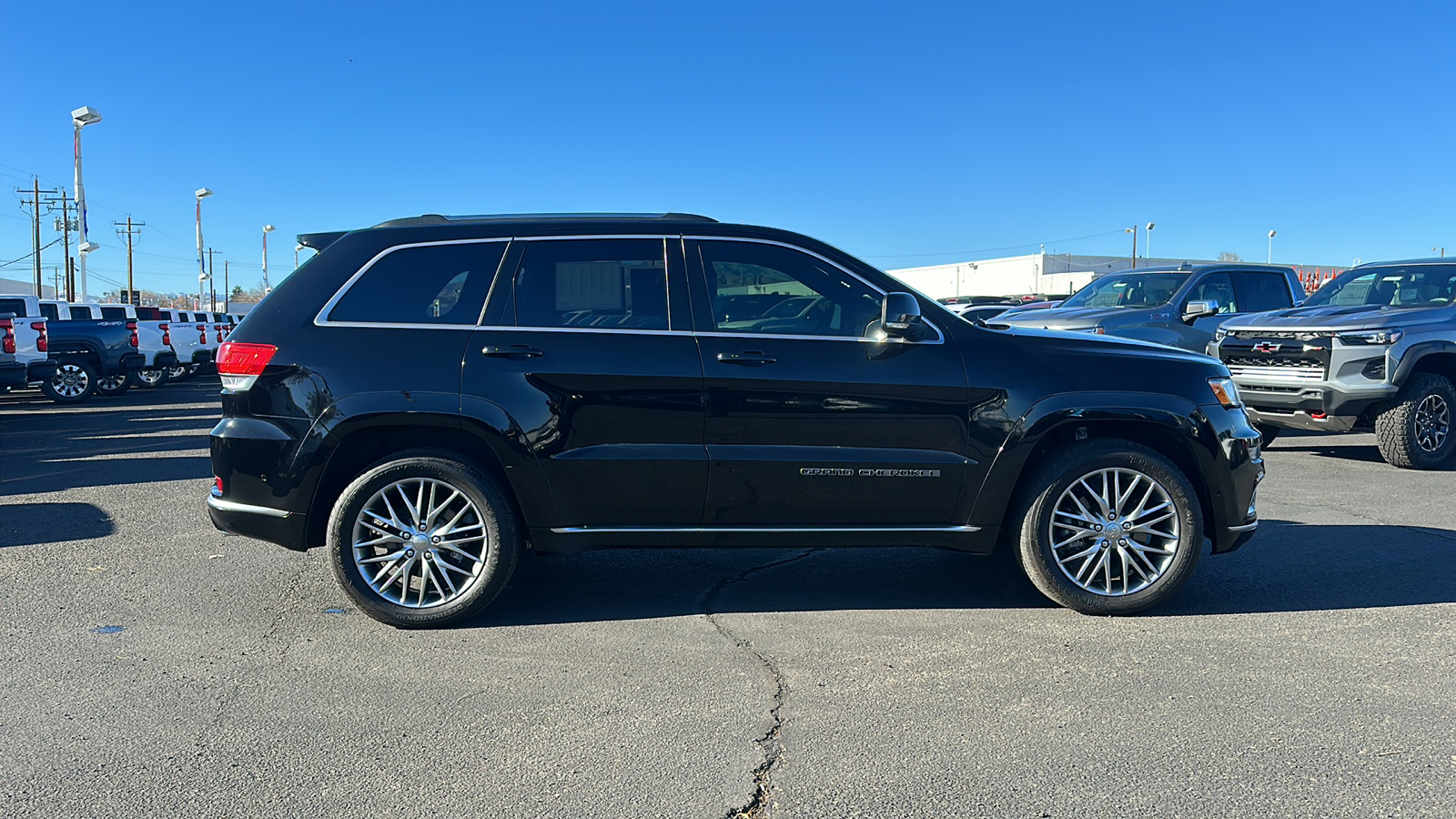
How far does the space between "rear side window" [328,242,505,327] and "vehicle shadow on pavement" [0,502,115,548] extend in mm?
3156

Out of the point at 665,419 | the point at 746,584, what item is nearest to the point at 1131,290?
the point at 746,584

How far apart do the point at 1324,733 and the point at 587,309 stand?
3253 millimetres

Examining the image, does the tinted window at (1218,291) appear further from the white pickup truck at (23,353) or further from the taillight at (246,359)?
the white pickup truck at (23,353)

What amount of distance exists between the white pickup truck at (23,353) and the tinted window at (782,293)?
13.0 meters

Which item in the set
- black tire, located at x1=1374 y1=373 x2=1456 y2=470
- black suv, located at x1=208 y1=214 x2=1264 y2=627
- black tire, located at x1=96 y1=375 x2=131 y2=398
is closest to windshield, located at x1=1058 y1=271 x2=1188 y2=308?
black tire, located at x1=1374 y1=373 x2=1456 y2=470

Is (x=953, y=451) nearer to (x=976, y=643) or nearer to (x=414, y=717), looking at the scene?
(x=976, y=643)

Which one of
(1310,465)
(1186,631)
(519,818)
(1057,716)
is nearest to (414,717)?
(519,818)

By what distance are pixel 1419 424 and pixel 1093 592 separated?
6.11 meters

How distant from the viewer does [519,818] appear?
9.74ft

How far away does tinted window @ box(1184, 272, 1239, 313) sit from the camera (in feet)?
40.0

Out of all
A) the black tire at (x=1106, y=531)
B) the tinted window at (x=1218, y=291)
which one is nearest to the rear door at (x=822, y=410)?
the black tire at (x=1106, y=531)

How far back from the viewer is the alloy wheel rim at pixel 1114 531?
188 inches

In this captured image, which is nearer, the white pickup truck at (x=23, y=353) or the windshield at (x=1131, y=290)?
the windshield at (x=1131, y=290)

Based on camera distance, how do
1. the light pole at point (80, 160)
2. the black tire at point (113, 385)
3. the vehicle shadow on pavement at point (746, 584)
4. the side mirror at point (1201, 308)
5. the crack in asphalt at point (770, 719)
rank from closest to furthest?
the crack in asphalt at point (770, 719), the vehicle shadow on pavement at point (746, 584), the side mirror at point (1201, 308), the black tire at point (113, 385), the light pole at point (80, 160)
